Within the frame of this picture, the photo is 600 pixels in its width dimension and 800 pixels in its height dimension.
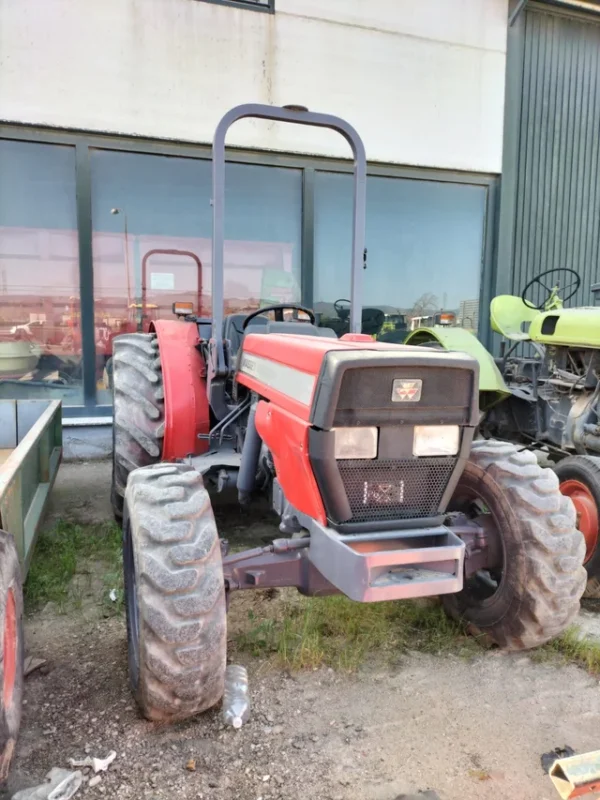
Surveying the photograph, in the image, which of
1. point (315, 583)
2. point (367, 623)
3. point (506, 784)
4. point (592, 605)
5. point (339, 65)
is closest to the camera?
point (506, 784)

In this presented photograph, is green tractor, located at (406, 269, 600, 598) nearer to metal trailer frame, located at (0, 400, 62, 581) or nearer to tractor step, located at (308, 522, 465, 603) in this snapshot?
tractor step, located at (308, 522, 465, 603)

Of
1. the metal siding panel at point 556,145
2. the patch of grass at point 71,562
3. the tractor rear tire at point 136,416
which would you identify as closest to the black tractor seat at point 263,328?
the tractor rear tire at point 136,416

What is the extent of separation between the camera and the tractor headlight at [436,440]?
200cm

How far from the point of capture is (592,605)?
314 centimetres

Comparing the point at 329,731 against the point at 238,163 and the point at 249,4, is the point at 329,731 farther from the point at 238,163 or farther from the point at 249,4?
the point at 249,4

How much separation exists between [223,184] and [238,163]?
3887 mm

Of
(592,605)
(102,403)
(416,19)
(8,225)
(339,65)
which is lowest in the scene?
(592,605)

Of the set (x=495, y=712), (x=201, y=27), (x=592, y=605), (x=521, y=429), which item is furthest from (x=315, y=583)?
(x=201, y=27)

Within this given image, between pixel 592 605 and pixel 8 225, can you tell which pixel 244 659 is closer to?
pixel 592 605

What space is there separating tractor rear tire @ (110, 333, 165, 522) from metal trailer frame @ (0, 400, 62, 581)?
41 centimetres

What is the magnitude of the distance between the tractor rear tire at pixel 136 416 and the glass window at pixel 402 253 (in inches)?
140

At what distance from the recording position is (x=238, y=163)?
648cm

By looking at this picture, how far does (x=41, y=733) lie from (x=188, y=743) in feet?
1.59

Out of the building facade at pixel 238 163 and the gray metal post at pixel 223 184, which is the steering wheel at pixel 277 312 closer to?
the gray metal post at pixel 223 184
